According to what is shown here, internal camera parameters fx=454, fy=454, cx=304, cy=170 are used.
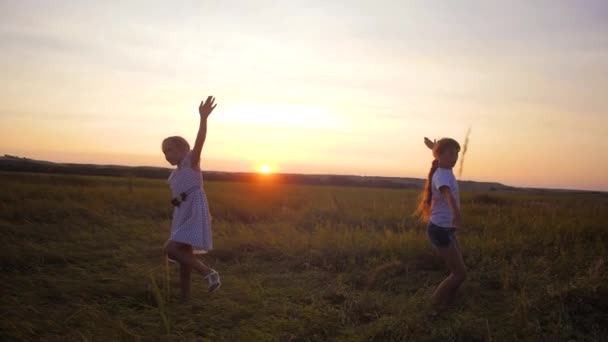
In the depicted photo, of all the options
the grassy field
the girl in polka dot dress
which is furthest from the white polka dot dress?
the grassy field

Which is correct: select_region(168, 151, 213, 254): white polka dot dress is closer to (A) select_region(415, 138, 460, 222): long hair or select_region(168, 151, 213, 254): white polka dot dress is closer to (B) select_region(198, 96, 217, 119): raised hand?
(B) select_region(198, 96, 217, 119): raised hand

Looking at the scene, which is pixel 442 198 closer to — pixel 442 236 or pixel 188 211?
pixel 442 236

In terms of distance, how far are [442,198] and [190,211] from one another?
2201mm

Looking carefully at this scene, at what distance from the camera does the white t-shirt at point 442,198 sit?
12.2 feet

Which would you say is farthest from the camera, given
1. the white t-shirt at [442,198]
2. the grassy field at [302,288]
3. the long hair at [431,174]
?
the long hair at [431,174]

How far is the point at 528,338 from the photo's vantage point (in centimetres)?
318

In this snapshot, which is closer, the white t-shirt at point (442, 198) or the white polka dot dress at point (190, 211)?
the white t-shirt at point (442, 198)

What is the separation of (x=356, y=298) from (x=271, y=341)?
1.30 m

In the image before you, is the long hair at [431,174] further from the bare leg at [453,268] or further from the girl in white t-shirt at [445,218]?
the bare leg at [453,268]

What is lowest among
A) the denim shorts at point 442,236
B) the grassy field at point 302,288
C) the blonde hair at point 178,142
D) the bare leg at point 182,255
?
the grassy field at point 302,288

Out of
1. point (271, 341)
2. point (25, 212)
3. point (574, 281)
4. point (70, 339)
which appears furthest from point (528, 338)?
point (25, 212)

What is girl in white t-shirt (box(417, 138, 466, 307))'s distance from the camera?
3.75m

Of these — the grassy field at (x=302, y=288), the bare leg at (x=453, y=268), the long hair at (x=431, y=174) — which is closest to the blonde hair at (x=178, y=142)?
the grassy field at (x=302, y=288)

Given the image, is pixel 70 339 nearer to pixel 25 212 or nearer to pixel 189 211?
pixel 189 211
